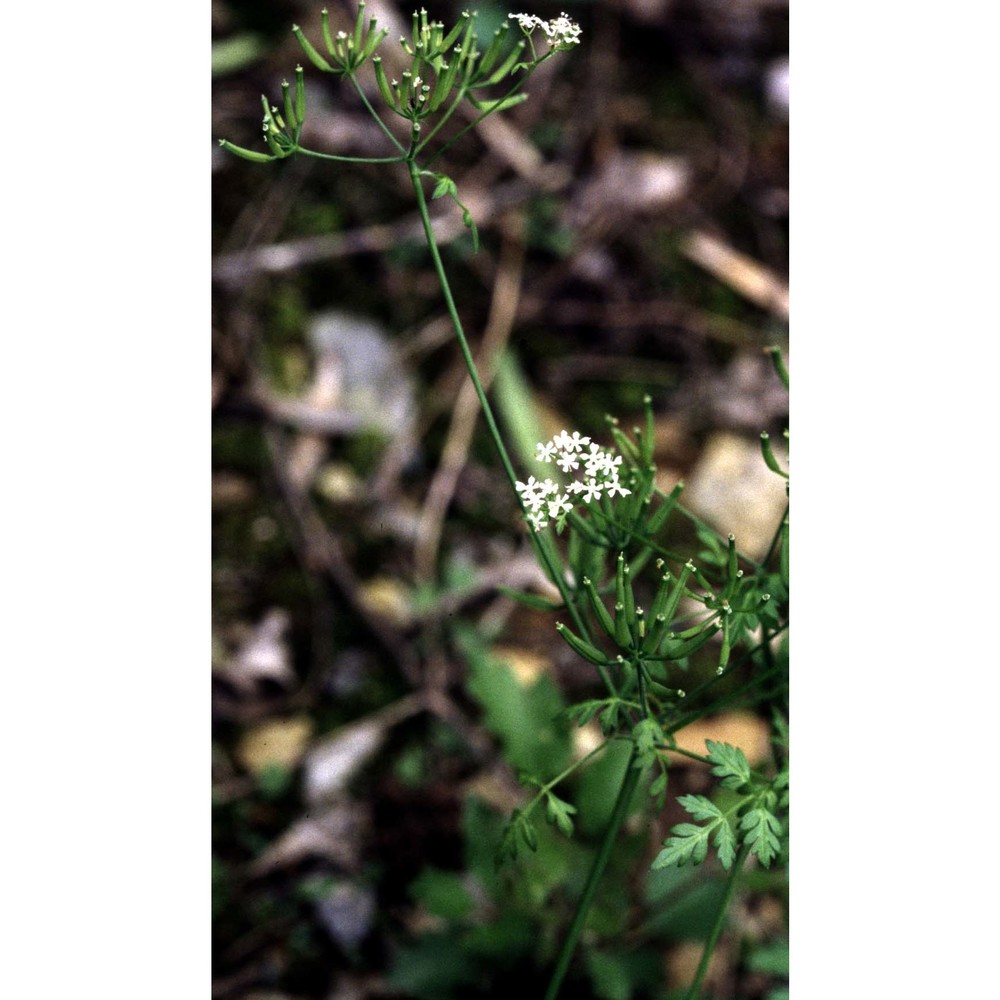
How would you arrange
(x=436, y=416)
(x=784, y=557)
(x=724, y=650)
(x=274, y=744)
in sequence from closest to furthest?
1. (x=724, y=650)
2. (x=784, y=557)
3. (x=274, y=744)
4. (x=436, y=416)

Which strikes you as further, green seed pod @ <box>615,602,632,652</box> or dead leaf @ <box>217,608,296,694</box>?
dead leaf @ <box>217,608,296,694</box>

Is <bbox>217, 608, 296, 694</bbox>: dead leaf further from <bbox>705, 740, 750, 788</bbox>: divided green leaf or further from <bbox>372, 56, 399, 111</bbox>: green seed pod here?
<bbox>372, 56, 399, 111</bbox>: green seed pod

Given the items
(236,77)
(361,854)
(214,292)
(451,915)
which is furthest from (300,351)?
(451,915)

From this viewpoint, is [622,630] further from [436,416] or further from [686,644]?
[436,416]

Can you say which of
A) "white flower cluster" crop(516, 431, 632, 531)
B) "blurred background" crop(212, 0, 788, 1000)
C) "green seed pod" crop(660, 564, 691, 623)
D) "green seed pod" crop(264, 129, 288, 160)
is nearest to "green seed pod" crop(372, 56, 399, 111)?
"green seed pod" crop(264, 129, 288, 160)

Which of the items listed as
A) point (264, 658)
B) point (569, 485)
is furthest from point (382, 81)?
point (264, 658)

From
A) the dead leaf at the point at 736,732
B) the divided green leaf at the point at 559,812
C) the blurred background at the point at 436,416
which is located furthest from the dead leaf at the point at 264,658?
the divided green leaf at the point at 559,812
